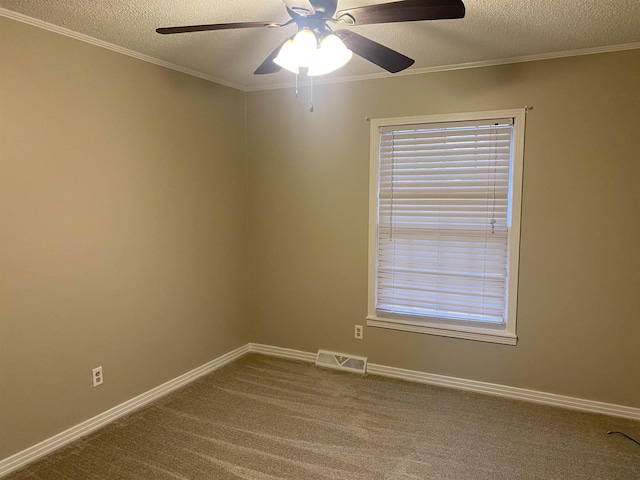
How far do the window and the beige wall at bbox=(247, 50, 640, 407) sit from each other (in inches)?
3.4

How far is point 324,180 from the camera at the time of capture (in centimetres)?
366

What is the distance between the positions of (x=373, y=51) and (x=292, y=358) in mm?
2767

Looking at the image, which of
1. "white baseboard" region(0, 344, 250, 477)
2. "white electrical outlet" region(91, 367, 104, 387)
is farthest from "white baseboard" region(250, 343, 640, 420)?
"white electrical outlet" region(91, 367, 104, 387)

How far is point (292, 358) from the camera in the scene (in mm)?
3924

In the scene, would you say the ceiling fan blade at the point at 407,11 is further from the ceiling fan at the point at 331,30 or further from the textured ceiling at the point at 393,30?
the textured ceiling at the point at 393,30

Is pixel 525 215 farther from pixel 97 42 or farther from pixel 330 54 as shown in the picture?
pixel 97 42

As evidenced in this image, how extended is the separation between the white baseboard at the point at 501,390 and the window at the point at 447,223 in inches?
14.1

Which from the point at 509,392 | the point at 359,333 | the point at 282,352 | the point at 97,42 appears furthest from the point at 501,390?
the point at 97,42

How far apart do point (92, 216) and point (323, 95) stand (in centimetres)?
200

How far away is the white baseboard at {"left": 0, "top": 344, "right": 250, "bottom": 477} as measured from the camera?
92.7 inches

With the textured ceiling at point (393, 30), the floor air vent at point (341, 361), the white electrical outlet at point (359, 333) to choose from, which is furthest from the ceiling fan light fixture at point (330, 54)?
the floor air vent at point (341, 361)

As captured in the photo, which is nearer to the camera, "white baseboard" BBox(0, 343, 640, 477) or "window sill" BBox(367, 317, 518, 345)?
"white baseboard" BBox(0, 343, 640, 477)

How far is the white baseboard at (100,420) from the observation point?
236 centimetres

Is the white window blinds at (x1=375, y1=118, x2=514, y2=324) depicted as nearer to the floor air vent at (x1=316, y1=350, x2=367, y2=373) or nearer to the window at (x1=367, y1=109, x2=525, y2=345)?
the window at (x1=367, y1=109, x2=525, y2=345)
